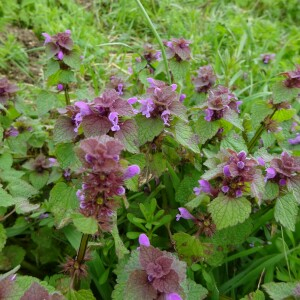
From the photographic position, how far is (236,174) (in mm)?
1229

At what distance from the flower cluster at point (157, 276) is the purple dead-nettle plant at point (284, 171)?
0.50 metres

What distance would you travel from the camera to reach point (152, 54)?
85.5 inches

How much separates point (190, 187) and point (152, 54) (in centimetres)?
87

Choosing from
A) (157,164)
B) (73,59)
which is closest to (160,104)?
(157,164)

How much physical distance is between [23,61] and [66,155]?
1.86 metres

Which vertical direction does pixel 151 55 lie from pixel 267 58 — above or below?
above

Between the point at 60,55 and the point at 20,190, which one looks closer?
the point at 20,190

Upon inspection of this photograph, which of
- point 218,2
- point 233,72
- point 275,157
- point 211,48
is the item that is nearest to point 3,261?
point 275,157

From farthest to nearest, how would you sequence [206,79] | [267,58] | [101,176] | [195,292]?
[267,58]
[206,79]
[195,292]
[101,176]

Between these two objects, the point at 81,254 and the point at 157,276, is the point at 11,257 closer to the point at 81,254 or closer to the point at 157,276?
the point at 81,254

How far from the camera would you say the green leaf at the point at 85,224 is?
0.98m

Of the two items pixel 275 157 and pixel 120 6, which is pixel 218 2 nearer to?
pixel 120 6

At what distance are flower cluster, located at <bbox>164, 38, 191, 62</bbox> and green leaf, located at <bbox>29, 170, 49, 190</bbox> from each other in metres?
0.83

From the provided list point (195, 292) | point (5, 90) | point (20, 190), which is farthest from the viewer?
point (5, 90)
